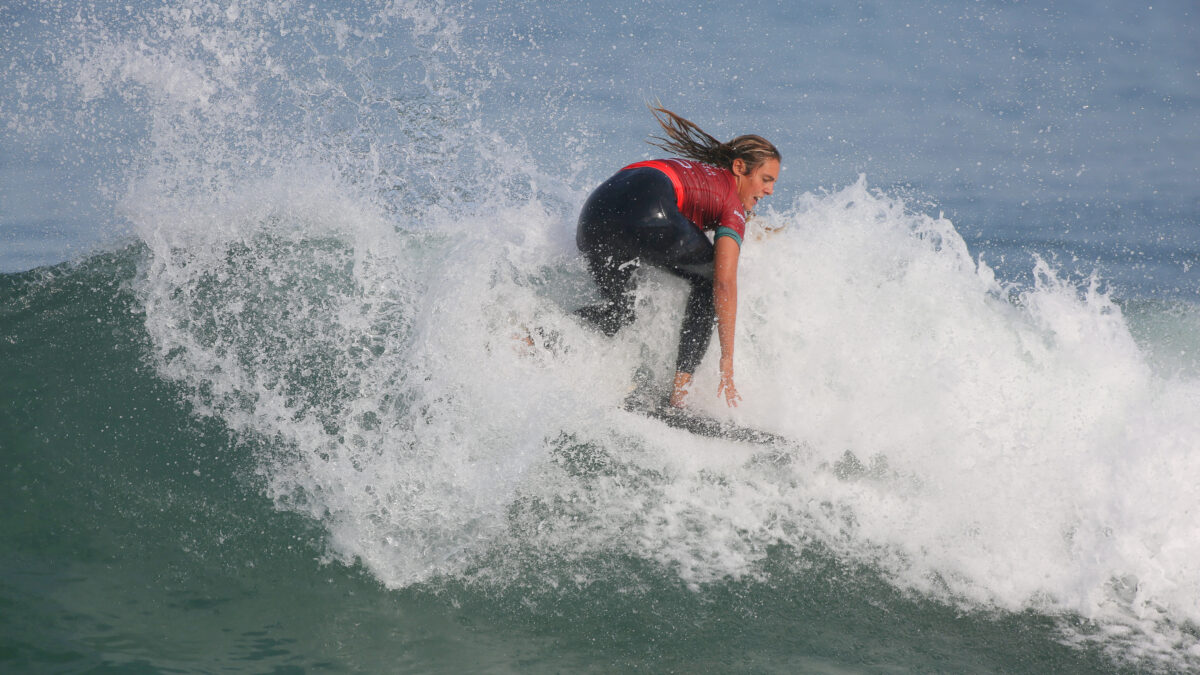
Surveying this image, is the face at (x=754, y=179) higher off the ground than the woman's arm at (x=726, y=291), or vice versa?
the face at (x=754, y=179)

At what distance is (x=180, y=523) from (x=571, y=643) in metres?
1.68

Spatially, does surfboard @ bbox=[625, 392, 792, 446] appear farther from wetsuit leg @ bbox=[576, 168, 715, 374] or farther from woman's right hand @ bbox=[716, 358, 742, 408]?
wetsuit leg @ bbox=[576, 168, 715, 374]

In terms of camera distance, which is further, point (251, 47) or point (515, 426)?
point (251, 47)

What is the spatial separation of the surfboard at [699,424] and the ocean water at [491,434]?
0.17ft

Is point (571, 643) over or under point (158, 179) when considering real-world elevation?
under

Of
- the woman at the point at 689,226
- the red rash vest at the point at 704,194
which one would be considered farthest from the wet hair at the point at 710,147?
the red rash vest at the point at 704,194

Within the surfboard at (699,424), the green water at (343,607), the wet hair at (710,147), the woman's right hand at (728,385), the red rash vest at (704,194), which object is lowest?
the green water at (343,607)

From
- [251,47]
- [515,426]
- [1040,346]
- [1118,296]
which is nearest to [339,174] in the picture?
[251,47]

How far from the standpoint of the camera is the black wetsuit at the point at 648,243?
4.12 metres

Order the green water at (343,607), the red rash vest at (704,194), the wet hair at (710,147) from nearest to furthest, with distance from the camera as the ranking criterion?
1. the green water at (343,607)
2. the red rash vest at (704,194)
3. the wet hair at (710,147)

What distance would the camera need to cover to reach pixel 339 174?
581cm

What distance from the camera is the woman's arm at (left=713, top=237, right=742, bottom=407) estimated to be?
162 inches

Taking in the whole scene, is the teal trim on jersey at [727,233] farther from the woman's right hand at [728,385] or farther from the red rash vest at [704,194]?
the woman's right hand at [728,385]

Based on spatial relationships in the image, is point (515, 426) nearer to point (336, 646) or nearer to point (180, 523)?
point (336, 646)
